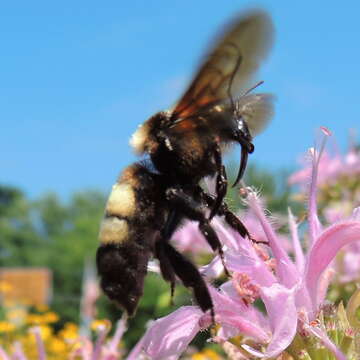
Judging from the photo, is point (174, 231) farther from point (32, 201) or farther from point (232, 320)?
point (32, 201)

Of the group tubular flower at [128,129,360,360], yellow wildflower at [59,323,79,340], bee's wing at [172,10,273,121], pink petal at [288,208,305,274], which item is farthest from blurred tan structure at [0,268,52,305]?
bee's wing at [172,10,273,121]

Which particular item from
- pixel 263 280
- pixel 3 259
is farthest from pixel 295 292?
pixel 3 259

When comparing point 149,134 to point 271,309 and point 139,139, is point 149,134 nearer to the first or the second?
point 139,139

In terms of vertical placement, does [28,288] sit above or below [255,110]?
below

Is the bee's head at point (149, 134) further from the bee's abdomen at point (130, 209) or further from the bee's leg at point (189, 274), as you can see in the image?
the bee's leg at point (189, 274)

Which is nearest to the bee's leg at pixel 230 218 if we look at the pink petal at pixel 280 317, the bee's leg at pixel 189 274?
the bee's leg at pixel 189 274

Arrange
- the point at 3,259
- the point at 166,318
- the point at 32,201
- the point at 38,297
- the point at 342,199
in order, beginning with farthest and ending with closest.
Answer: the point at 32,201, the point at 3,259, the point at 38,297, the point at 342,199, the point at 166,318

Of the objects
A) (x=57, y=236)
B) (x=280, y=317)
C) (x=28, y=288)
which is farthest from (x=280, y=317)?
(x=57, y=236)

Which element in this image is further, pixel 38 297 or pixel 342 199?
pixel 38 297
